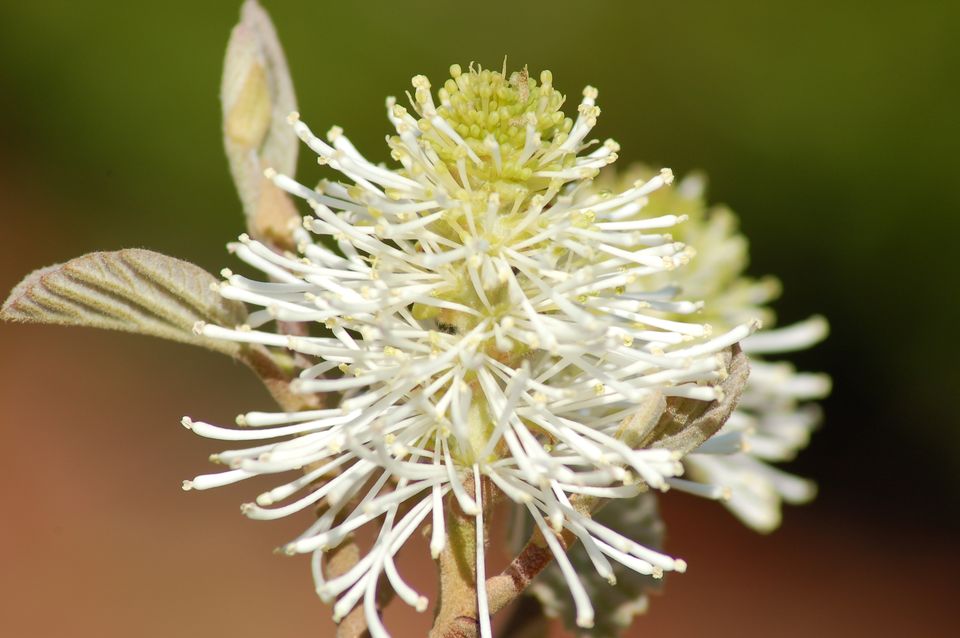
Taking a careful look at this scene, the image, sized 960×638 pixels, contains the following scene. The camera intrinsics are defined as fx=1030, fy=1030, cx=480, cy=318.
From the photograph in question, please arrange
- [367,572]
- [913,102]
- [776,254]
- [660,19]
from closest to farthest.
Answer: [367,572] < [913,102] < [660,19] < [776,254]

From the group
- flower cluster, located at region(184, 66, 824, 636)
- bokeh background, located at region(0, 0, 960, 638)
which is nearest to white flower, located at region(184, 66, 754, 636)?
flower cluster, located at region(184, 66, 824, 636)

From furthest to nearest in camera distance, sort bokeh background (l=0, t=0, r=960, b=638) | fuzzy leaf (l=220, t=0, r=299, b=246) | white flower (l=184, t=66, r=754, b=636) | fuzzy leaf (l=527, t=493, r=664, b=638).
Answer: bokeh background (l=0, t=0, r=960, b=638)
fuzzy leaf (l=527, t=493, r=664, b=638)
fuzzy leaf (l=220, t=0, r=299, b=246)
white flower (l=184, t=66, r=754, b=636)

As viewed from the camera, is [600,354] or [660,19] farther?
[660,19]

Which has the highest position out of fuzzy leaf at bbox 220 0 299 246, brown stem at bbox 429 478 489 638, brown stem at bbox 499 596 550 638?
fuzzy leaf at bbox 220 0 299 246

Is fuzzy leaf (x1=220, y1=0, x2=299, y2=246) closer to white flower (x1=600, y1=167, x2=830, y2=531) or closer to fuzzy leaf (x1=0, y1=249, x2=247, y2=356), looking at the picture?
fuzzy leaf (x1=0, y1=249, x2=247, y2=356)

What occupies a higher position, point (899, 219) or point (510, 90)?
point (510, 90)

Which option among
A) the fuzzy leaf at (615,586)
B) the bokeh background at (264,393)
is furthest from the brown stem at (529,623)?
the bokeh background at (264,393)

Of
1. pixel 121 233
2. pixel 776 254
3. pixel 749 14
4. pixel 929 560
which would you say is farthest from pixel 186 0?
pixel 929 560

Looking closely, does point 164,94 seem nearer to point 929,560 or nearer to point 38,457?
point 38,457
